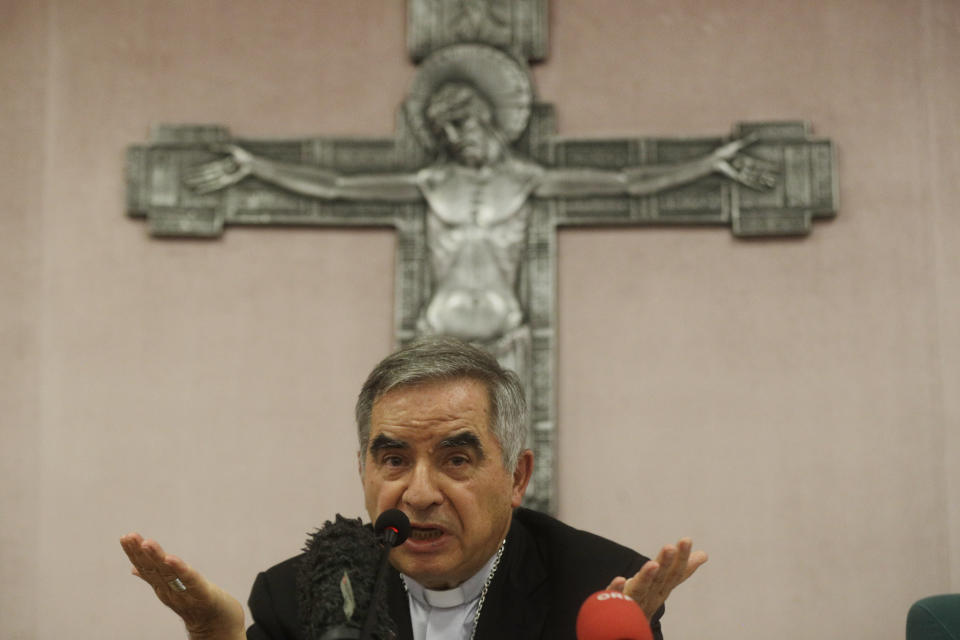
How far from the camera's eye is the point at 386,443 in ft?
7.43

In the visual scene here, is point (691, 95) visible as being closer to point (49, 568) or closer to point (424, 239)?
point (424, 239)

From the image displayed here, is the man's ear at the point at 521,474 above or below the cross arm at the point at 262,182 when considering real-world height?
below

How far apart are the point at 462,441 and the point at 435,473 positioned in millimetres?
92

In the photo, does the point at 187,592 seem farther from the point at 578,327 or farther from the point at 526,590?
the point at 578,327

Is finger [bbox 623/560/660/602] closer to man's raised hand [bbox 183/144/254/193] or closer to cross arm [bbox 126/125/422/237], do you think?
cross arm [bbox 126/125/422/237]

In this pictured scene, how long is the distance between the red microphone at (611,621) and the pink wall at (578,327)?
9.30ft

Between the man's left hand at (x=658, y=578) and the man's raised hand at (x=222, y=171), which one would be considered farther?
the man's raised hand at (x=222, y=171)

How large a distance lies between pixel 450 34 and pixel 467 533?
280cm

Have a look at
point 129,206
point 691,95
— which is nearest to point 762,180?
point 691,95

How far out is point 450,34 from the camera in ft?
14.7

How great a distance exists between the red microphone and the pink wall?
2.83m

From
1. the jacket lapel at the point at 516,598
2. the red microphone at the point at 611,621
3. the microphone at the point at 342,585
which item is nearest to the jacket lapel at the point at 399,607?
the jacket lapel at the point at 516,598

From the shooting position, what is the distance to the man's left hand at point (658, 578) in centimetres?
184

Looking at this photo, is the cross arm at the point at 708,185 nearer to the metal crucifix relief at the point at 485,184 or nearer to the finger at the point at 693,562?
the metal crucifix relief at the point at 485,184
